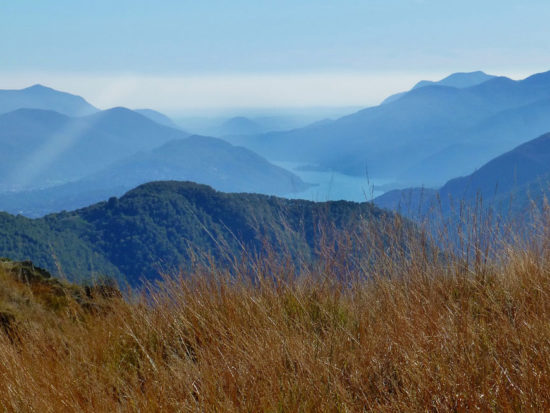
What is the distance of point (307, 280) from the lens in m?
3.46

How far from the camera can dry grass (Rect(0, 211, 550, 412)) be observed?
1.96 m

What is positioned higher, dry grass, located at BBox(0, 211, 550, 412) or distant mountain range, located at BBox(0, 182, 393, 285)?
dry grass, located at BBox(0, 211, 550, 412)

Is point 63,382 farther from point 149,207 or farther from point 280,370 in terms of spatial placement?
point 149,207

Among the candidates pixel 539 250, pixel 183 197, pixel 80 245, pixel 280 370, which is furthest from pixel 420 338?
pixel 183 197

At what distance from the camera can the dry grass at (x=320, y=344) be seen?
6.43ft

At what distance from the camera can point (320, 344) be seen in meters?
2.53

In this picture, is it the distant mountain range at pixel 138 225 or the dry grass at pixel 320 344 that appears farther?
the distant mountain range at pixel 138 225

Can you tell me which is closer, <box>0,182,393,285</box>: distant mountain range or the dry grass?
the dry grass

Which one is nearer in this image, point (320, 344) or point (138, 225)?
point (320, 344)

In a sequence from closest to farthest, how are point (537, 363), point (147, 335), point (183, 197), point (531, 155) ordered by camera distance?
point (537, 363) → point (147, 335) → point (183, 197) → point (531, 155)

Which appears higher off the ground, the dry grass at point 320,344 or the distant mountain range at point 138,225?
the dry grass at point 320,344

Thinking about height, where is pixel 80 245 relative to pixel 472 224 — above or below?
below

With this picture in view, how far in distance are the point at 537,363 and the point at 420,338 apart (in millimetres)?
481

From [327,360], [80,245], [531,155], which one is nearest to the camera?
[327,360]
